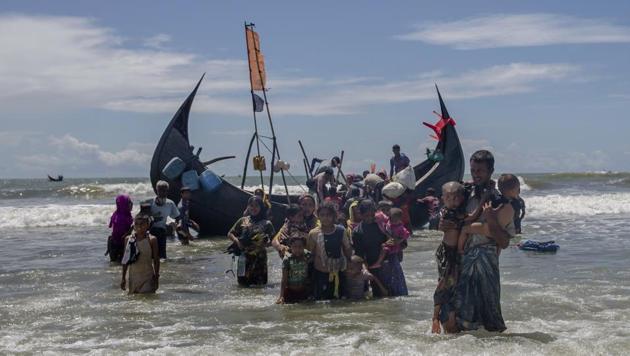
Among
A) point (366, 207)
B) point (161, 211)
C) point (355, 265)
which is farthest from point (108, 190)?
point (366, 207)

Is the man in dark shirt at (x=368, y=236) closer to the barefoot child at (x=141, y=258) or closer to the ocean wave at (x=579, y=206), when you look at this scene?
the barefoot child at (x=141, y=258)

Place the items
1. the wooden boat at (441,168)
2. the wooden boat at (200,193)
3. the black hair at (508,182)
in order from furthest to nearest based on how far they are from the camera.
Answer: the wooden boat at (441,168), the wooden boat at (200,193), the black hair at (508,182)

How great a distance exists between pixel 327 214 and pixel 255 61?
780 centimetres

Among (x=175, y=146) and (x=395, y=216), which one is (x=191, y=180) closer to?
(x=175, y=146)

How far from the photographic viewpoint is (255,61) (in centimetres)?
1514

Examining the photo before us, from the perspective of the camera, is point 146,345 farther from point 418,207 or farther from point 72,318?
point 418,207

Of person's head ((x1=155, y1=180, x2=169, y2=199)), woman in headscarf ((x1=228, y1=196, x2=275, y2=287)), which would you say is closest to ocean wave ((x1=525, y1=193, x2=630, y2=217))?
person's head ((x1=155, y1=180, x2=169, y2=199))

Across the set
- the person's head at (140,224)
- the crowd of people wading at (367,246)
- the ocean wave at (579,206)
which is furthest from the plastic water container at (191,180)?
the ocean wave at (579,206)

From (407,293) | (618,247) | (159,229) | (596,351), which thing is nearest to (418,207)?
(618,247)

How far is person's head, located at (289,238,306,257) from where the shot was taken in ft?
26.9

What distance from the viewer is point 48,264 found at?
13.2 m

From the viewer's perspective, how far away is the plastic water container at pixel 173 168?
17.3 m

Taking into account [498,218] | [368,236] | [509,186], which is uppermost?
[509,186]

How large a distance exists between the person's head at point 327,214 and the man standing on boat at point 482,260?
221cm
